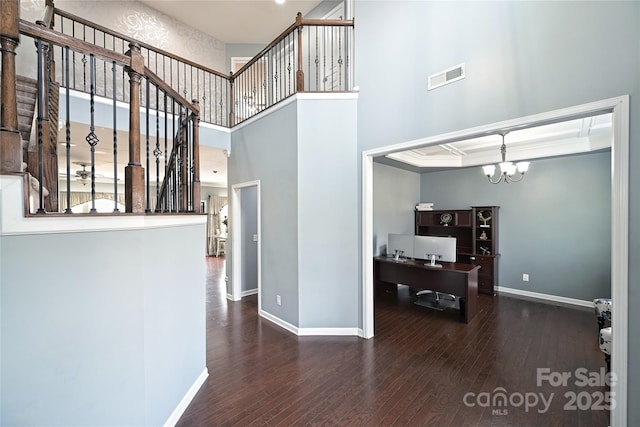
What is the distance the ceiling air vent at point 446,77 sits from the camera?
8.48 ft

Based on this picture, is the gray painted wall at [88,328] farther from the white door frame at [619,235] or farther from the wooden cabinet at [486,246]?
the wooden cabinet at [486,246]

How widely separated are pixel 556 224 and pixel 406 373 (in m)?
4.26

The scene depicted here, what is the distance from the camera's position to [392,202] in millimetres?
5777

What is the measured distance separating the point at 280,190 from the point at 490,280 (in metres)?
4.47

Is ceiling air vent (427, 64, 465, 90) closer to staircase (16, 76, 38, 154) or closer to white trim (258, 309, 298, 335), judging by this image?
white trim (258, 309, 298, 335)

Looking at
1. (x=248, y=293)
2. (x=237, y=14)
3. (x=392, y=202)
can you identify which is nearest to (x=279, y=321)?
(x=248, y=293)

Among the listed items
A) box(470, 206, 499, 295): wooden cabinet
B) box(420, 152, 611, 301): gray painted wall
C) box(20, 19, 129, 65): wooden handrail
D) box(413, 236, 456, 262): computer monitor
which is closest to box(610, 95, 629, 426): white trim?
box(413, 236, 456, 262): computer monitor

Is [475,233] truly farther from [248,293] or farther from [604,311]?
[248,293]

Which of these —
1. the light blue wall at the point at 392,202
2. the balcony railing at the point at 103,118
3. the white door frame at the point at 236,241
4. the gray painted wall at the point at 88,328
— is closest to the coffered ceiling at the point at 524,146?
the light blue wall at the point at 392,202

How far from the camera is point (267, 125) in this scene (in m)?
4.03

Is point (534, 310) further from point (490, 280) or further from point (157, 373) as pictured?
point (157, 373)

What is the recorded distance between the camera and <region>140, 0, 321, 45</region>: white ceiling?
202 inches

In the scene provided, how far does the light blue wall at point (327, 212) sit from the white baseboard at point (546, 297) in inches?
148

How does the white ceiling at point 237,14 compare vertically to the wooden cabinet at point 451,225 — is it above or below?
above
